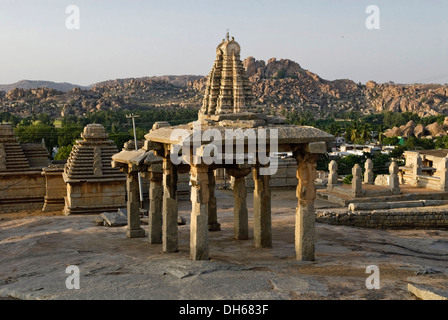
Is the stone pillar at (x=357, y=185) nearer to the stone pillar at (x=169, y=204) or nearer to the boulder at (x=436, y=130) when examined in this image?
the stone pillar at (x=169, y=204)

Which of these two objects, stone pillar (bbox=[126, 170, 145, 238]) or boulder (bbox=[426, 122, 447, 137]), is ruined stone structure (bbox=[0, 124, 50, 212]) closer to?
stone pillar (bbox=[126, 170, 145, 238])

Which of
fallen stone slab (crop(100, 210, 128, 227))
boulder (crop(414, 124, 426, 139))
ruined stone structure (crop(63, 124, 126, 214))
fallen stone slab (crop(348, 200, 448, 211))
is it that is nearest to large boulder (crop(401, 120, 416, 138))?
boulder (crop(414, 124, 426, 139))

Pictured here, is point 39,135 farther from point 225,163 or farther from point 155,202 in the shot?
point 225,163

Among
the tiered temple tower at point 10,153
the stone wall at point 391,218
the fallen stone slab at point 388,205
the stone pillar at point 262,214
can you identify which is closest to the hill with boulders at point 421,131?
the fallen stone slab at point 388,205

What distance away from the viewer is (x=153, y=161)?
11.2 m

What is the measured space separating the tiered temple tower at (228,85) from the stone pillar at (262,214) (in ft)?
10.5

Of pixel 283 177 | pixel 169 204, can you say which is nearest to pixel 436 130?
pixel 283 177

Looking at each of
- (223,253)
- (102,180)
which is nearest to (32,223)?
(102,180)

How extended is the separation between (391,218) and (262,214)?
6918 millimetres

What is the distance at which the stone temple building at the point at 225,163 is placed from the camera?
886 centimetres

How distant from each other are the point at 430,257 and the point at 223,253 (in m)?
4.78

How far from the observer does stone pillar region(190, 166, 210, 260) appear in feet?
29.5

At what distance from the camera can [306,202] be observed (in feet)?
30.7
